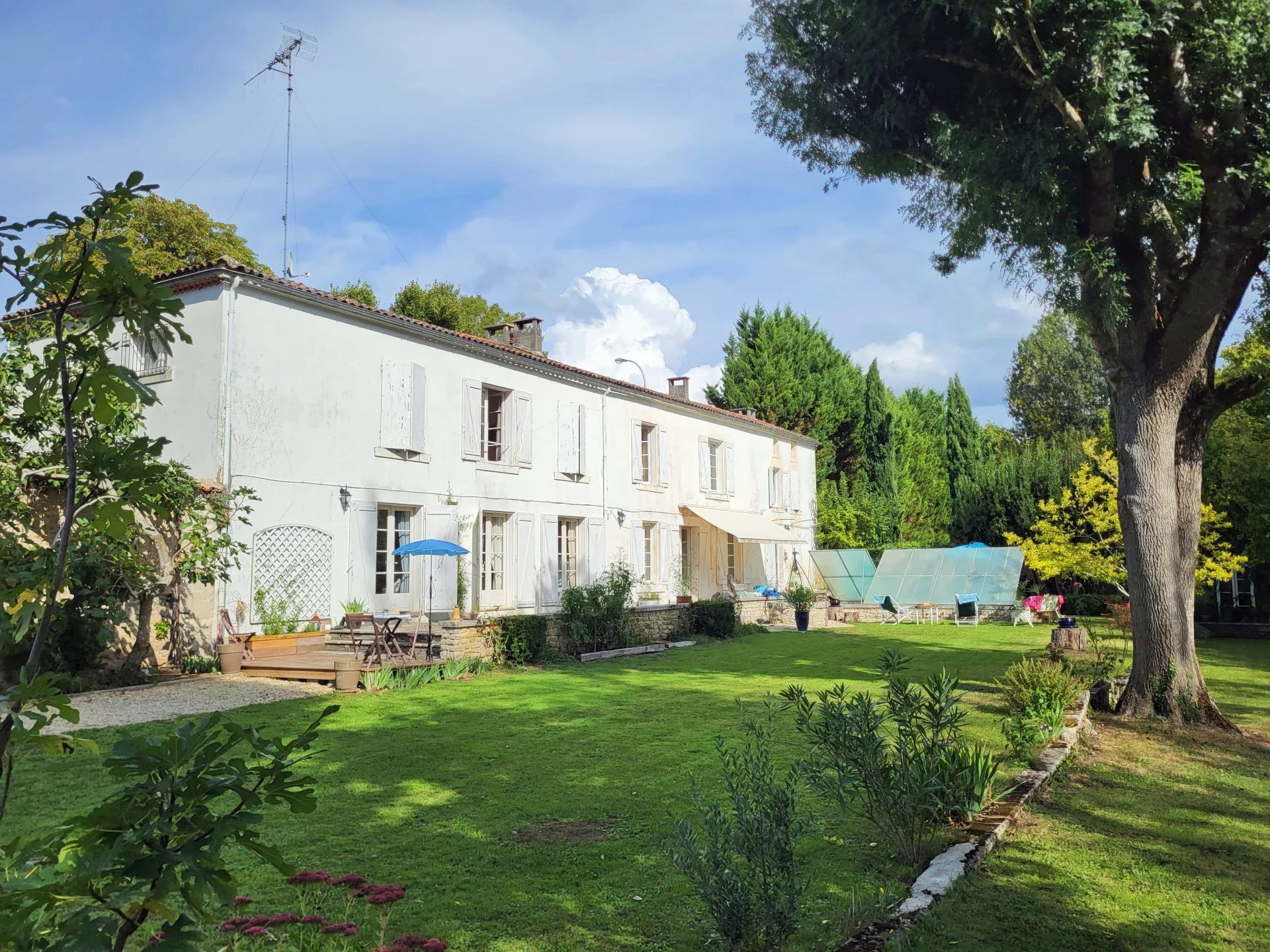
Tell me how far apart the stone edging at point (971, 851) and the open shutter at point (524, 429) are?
Answer: 42.4 ft

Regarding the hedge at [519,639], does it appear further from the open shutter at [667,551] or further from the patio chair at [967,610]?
the patio chair at [967,610]

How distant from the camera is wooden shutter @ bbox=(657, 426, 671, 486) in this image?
23.0m

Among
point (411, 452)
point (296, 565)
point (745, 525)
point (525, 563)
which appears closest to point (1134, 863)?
point (296, 565)

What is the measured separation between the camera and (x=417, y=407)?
1616 centimetres

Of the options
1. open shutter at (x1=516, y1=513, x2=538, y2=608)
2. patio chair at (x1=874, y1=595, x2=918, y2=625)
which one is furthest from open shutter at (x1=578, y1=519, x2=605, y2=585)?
patio chair at (x1=874, y1=595, x2=918, y2=625)

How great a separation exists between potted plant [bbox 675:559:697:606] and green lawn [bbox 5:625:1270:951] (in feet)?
41.4

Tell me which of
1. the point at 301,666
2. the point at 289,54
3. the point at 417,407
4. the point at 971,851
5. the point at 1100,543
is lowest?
the point at 971,851

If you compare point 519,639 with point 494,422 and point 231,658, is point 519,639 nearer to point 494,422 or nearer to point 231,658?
point 231,658

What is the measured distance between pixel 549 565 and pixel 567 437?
2955mm

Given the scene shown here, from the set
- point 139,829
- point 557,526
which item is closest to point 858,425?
point 557,526

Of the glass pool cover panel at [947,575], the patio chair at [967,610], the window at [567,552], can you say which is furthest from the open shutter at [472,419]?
the glass pool cover panel at [947,575]

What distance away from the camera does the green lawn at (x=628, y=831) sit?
3.97 metres

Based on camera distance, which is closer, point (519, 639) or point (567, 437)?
point (519, 639)

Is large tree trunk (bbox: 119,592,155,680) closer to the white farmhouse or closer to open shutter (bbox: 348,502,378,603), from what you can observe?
the white farmhouse
